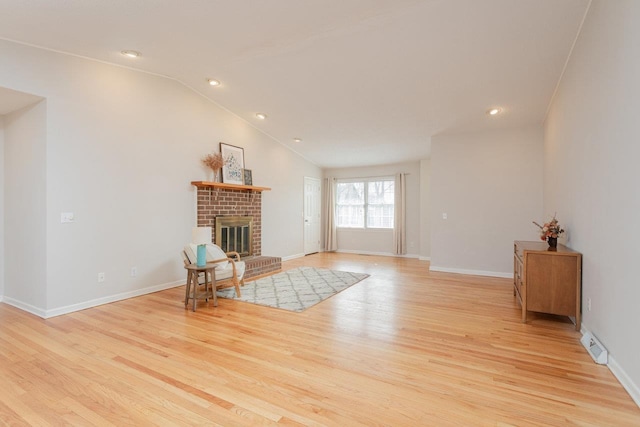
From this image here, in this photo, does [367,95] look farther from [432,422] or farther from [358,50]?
[432,422]

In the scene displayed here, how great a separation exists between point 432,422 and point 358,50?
3522 mm

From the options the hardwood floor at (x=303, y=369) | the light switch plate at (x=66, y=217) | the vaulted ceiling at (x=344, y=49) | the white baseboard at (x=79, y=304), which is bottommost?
the hardwood floor at (x=303, y=369)

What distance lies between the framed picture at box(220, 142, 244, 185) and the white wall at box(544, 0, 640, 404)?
488 cm

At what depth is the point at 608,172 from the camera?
94.0 inches

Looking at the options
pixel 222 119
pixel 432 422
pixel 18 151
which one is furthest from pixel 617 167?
pixel 18 151

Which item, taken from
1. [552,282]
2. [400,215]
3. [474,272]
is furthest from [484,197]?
[552,282]

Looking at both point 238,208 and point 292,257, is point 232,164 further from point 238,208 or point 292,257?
point 292,257

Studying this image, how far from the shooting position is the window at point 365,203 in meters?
8.45

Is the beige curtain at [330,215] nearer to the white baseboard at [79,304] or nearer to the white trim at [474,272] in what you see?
the white trim at [474,272]

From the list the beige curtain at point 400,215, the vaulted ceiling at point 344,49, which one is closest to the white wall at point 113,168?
the vaulted ceiling at point 344,49

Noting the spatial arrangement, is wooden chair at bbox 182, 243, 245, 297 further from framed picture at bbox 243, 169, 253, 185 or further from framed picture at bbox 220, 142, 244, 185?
framed picture at bbox 243, 169, 253, 185

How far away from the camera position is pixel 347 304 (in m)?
3.96

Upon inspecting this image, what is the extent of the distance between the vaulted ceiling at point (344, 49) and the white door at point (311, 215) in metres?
2.98

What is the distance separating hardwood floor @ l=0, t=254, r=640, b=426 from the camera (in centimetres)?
182
